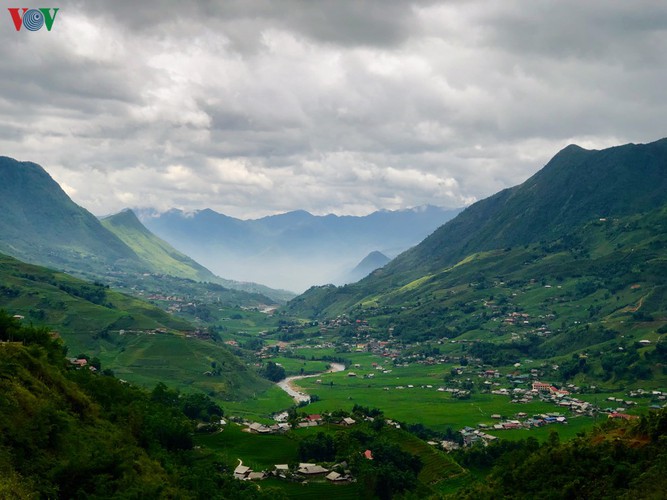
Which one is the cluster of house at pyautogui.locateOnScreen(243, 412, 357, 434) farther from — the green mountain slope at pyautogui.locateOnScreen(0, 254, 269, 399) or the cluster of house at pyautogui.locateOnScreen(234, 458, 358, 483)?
the green mountain slope at pyautogui.locateOnScreen(0, 254, 269, 399)

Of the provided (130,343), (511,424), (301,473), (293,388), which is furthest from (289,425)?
(130,343)

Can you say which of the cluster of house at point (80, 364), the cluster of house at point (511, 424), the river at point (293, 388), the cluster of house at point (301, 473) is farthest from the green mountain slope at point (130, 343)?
the cluster of house at point (301, 473)

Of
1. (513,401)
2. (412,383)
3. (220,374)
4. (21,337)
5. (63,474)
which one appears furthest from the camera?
(412,383)

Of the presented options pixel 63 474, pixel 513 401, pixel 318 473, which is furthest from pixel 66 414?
pixel 513 401

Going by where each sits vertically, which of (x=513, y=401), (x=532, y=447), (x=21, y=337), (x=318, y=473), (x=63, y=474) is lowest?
(x=513, y=401)

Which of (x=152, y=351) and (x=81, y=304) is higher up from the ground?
(x=81, y=304)

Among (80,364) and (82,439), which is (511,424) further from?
(82,439)

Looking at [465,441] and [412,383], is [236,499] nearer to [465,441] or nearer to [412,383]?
[465,441]

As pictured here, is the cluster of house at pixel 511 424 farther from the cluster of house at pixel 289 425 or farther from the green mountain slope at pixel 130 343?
the green mountain slope at pixel 130 343
